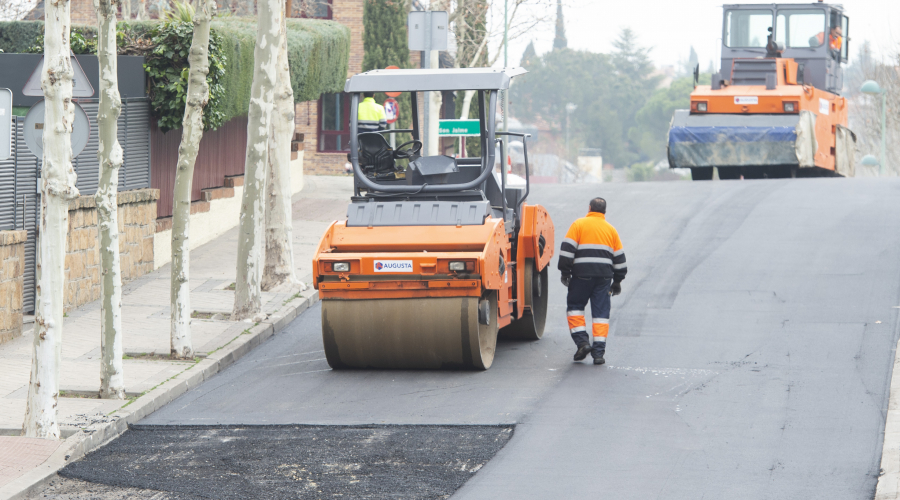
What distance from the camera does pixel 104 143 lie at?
9.30 m

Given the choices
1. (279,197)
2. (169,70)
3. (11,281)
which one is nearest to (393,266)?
(11,281)

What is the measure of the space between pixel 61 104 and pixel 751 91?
622 inches

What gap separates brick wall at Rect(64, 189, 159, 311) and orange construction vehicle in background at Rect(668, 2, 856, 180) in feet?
33.7

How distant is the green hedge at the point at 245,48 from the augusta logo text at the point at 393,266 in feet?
24.1

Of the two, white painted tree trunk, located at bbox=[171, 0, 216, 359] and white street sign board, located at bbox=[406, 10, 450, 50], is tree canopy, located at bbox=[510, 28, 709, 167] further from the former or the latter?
white painted tree trunk, located at bbox=[171, 0, 216, 359]

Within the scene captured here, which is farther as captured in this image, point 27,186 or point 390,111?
point 390,111

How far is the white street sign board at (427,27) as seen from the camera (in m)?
17.0

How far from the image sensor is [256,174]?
40.4 feet

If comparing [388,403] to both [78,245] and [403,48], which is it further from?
[403,48]

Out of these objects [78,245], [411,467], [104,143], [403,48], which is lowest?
[411,467]

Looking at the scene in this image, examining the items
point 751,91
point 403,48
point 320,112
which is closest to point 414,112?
point 751,91

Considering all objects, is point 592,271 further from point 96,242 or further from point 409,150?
point 96,242

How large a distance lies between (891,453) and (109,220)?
6.15 meters

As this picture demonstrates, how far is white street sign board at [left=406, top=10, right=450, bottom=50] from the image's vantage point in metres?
17.0
